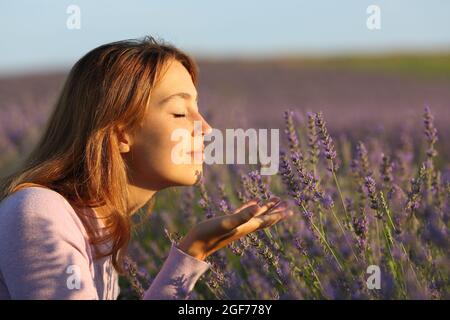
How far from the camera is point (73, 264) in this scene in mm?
1727

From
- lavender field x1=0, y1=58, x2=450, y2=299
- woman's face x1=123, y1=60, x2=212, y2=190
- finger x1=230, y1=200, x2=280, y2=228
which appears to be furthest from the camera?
woman's face x1=123, y1=60, x2=212, y2=190

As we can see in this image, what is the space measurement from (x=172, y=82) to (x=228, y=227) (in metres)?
0.56

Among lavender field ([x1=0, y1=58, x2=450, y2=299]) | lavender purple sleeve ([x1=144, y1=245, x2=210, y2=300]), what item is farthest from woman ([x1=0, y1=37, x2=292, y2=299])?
lavender field ([x1=0, y1=58, x2=450, y2=299])

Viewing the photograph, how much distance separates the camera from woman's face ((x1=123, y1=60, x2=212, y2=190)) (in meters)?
2.00

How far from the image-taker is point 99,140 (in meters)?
1.99

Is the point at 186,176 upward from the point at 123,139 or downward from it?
downward

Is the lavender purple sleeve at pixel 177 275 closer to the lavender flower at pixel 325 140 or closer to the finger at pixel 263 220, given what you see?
the finger at pixel 263 220

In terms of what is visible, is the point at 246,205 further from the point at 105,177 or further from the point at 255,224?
the point at 105,177

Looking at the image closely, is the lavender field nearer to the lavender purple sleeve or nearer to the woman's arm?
the lavender purple sleeve

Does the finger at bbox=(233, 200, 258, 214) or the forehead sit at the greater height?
the forehead

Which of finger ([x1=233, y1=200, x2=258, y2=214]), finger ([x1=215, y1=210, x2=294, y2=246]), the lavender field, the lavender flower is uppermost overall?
the lavender flower

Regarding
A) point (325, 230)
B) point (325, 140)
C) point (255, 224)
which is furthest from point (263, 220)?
point (325, 230)

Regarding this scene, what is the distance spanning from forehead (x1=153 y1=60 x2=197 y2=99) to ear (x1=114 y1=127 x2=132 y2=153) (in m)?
0.14

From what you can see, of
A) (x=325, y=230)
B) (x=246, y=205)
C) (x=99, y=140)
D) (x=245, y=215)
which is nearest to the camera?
(x=245, y=215)
